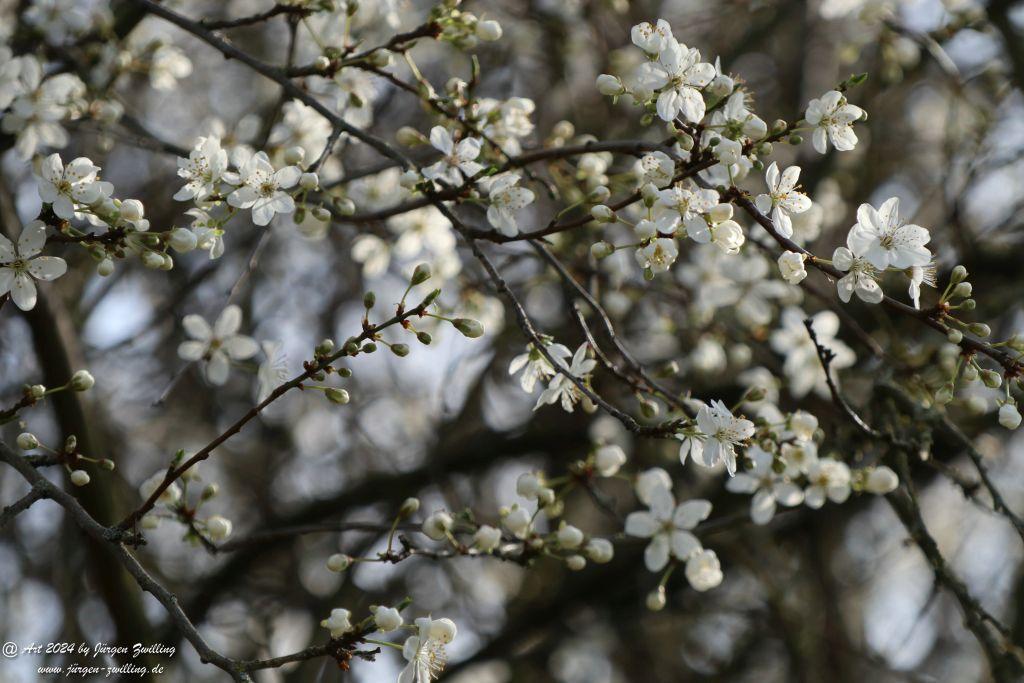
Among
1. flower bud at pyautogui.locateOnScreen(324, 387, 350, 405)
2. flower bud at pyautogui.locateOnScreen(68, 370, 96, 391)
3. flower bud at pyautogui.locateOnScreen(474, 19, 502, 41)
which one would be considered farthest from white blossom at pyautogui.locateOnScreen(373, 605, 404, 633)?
flower bud at pyautogui.locateOnScreen(474, 19, 502, 41)

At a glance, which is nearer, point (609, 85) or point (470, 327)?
point (470, 327)

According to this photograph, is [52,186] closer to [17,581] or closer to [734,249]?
[734,249]

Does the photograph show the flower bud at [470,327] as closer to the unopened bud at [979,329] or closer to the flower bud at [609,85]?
the flower bud at [609,85]

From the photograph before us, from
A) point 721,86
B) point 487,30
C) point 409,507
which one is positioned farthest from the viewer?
point 487,30

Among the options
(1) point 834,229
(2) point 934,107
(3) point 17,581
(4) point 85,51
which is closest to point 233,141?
(4) point 85,51

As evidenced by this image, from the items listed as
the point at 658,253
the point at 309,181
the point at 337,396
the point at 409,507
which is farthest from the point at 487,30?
the point at 409,507

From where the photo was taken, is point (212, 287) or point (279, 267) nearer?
point (212, 287)

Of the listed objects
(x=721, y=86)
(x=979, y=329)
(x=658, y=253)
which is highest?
(x=721, y=86)

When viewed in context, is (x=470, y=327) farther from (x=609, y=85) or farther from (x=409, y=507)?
(x=609, y=85)

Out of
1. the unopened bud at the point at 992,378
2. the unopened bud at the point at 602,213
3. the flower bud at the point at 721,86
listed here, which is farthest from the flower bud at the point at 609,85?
the unopened bud at the point at 992,378
